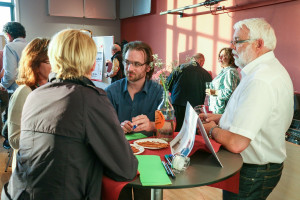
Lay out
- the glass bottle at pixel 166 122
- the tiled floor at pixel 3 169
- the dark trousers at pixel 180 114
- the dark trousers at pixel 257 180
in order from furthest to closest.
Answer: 1. the dark trousers at pixel 180 114
2. the tiled floor at pixel 3 169
3. the glass bottle at pixel 166 122
4. the dark trousers at pixel 257 180

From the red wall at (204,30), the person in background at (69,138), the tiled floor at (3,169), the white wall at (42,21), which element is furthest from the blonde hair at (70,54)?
the white wall at (42,21)

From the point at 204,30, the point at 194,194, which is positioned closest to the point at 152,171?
the point at 194,194

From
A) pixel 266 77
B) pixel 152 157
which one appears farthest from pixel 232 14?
pixel 152 157

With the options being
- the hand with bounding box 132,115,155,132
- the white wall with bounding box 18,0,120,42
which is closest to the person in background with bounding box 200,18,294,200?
the hand with bounding box 132,115,155,132

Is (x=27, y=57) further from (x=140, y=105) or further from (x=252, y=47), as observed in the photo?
(x=252, y=47)

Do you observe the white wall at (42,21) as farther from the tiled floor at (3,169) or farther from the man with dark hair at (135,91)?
the man with dark hair at (135,91)

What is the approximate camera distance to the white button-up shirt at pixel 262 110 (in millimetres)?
1256

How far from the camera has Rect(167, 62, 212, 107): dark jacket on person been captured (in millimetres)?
3818

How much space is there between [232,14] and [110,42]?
275cm

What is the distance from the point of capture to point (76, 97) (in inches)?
37.6

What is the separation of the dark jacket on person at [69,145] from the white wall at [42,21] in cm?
Answer: 642

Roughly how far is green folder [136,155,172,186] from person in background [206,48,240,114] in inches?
80.6

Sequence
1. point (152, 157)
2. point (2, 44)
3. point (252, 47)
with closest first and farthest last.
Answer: point (152, 157)
point (252, 47)
point (2, 44)

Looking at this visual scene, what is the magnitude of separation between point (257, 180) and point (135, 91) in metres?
1.05
